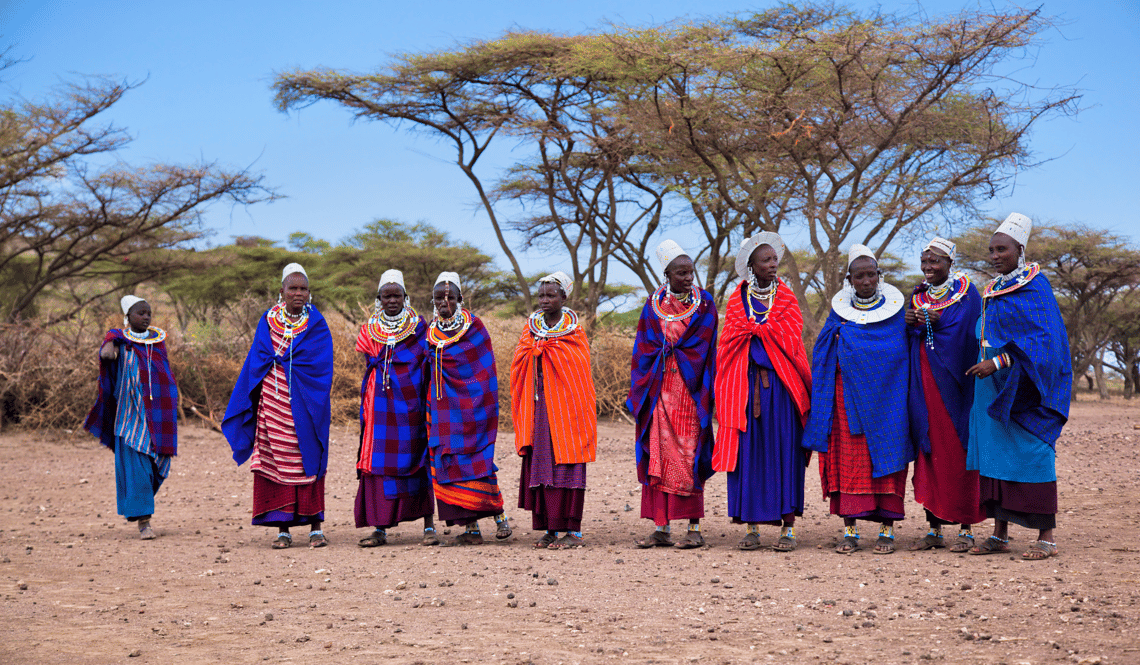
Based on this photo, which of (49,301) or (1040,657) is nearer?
(1040,657)

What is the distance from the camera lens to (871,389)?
6191mm

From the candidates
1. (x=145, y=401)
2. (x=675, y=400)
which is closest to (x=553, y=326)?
(x=675, y=400)

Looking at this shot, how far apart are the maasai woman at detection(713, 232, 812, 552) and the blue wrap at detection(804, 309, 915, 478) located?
0.50 ft

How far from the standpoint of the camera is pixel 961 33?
15086 mm

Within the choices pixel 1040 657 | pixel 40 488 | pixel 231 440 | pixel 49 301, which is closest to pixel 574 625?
pixel 1040 657

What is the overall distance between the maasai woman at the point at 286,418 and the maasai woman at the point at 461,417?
Result: 2.76ft

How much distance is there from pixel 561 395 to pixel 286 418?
2119mm

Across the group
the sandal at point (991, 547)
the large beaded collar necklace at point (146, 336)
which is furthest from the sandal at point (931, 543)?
the large beaded collar necklace at point (146, 336)

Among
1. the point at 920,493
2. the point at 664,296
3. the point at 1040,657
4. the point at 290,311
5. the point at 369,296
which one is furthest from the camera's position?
the point at 369,296

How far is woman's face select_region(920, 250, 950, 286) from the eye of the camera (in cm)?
632

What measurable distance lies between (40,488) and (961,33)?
48.3ft

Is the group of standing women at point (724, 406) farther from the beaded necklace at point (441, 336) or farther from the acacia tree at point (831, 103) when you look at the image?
the acacia tree at point (831, 103)

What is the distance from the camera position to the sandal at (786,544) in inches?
248

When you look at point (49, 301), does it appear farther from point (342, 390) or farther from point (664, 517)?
point (664, 517)
